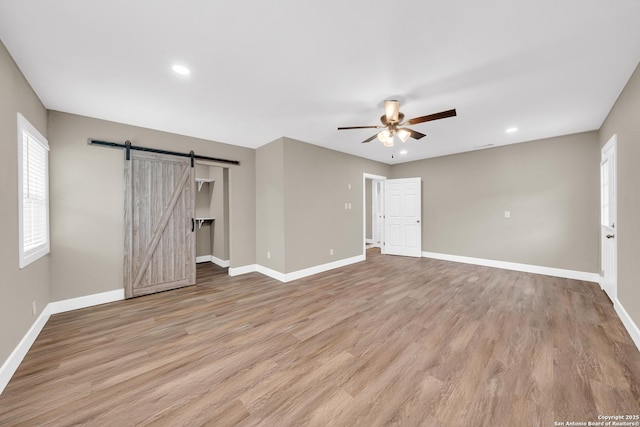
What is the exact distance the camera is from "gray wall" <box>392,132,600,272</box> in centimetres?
412

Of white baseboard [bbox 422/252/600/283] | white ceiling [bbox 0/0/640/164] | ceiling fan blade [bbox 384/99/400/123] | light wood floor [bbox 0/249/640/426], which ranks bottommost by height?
light wood floor [bbox 0/249/640/426]

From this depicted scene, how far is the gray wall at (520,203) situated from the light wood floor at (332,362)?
144 centimetres

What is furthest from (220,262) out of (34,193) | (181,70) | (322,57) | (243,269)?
(322,57)

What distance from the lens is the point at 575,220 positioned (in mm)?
4195

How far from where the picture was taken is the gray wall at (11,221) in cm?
183

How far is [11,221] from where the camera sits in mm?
1996

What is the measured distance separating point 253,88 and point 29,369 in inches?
125

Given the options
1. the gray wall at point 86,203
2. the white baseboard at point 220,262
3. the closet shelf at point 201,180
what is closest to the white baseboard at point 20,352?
the gray wall at point 86,203

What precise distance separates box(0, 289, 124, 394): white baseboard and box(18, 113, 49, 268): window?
688 millimetres

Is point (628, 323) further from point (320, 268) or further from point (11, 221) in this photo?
point (11, 221)

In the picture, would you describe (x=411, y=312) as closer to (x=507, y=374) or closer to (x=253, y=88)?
(x=507, y=374)

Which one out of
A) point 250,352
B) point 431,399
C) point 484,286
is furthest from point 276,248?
point 484,286

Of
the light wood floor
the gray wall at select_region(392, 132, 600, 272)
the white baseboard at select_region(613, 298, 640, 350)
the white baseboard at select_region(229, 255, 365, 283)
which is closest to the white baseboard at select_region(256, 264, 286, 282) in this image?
the white baseboard at select_region(229, 255, 365, 283)

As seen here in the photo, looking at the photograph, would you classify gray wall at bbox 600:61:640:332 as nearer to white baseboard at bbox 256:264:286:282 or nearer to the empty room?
the empty room
